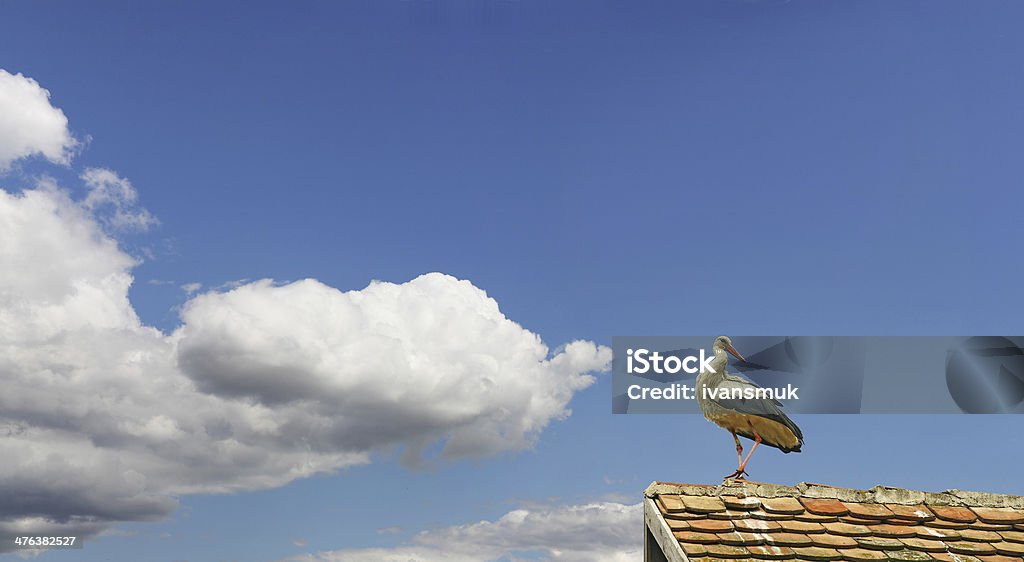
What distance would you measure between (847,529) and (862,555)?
0.48 m

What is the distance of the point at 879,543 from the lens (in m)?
7.79

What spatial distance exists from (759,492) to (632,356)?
1239 centimetres

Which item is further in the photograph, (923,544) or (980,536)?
(980,536)

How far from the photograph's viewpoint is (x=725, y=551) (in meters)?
7.44

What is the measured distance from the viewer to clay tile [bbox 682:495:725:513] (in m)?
8.09

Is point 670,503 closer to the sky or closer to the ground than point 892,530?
closer to the sky

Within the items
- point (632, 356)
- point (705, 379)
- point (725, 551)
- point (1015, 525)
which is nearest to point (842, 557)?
point (725, 551)

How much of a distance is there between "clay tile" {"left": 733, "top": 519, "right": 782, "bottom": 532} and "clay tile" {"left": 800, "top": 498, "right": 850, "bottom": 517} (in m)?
0.55

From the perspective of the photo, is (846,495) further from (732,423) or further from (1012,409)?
(1012,409)

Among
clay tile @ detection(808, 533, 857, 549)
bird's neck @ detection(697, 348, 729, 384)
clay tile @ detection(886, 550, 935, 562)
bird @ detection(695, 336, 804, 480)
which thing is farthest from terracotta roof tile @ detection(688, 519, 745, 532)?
bird's neck @ detection(697, 348, 729, 384)

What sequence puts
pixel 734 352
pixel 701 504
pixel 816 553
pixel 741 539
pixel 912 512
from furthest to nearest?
pixel 734 352 < pixel 912 512 < pixel 701 504 < pixel 741 539 < pixel 816 553

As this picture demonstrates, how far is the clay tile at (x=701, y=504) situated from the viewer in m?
8.09

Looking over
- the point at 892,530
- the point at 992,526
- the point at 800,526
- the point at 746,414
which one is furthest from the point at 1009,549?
the point at 746,414

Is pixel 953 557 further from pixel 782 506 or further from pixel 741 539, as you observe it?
pixel 741 539
